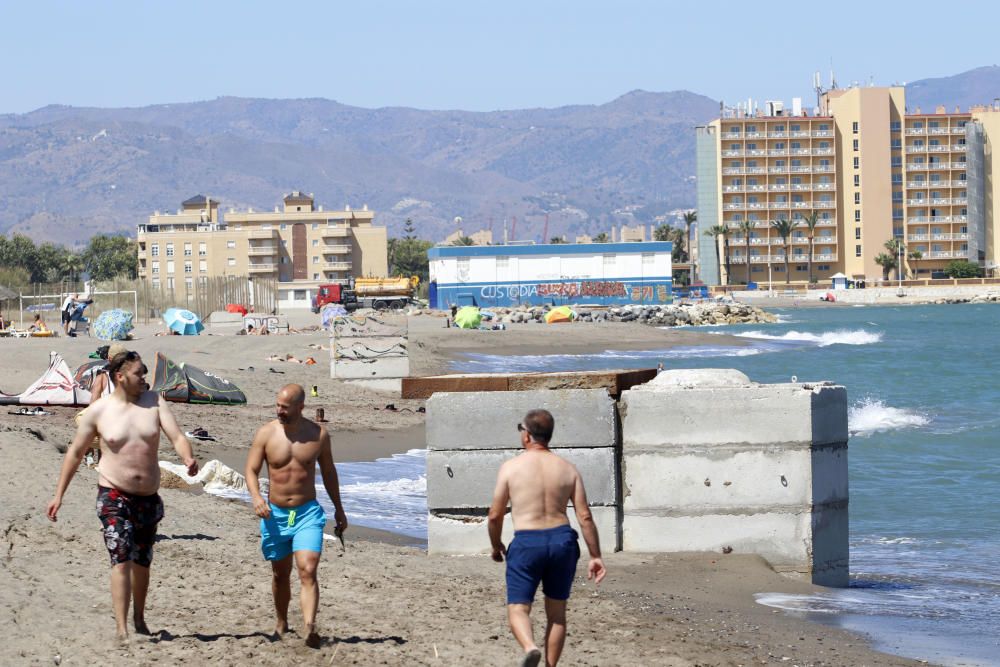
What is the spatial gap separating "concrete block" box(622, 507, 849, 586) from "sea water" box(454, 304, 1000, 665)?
0.33 meters

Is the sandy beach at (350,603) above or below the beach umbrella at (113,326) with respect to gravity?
below

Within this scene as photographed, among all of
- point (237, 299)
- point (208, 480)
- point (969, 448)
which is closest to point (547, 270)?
point (237, 299)

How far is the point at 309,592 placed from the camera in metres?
7.59

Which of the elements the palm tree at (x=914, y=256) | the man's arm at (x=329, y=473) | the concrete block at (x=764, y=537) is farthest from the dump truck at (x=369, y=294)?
the man's arm at (x=329, y=473)

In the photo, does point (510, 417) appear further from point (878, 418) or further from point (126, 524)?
point (878, 418)

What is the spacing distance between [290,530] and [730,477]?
393 centimetres

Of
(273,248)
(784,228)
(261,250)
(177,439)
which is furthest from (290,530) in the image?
(273,248)

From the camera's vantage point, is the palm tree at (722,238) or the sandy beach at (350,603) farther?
the palm tree at (722,238)

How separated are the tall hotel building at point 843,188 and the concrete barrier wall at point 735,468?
141345 millimetres

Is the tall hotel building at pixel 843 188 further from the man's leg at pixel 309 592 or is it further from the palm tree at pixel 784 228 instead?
the man's leg at pixel 309 592

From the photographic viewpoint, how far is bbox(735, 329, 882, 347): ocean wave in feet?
227

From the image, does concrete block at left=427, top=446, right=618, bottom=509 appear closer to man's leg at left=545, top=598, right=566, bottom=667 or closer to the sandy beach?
the sandy beach

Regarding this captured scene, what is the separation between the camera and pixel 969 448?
23.4 meters

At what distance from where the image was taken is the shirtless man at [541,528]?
22.7 ft
